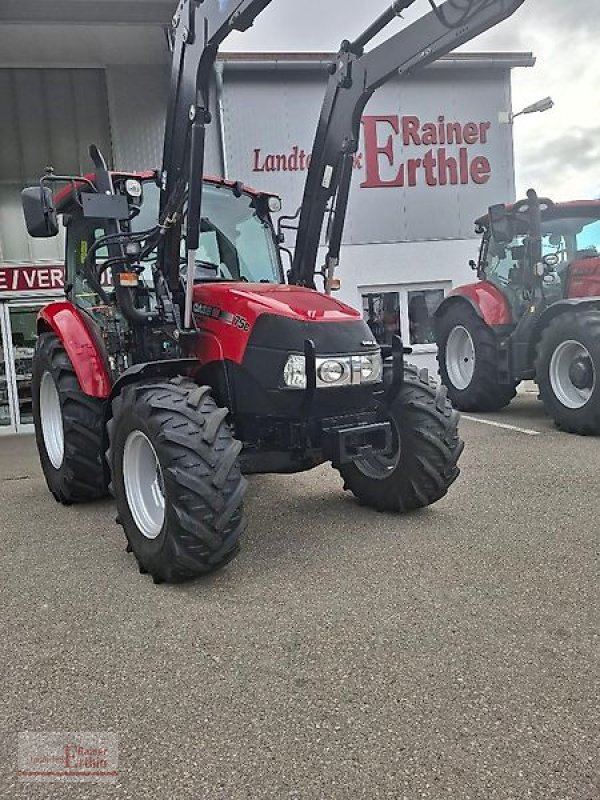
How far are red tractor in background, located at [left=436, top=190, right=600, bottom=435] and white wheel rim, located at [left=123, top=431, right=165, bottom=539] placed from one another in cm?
462

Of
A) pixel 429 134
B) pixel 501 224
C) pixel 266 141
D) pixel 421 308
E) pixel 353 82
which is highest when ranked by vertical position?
pixel 429 134

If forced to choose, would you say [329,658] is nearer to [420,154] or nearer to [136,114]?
[136,114]

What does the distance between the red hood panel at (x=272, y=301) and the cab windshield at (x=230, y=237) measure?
28 centimetres

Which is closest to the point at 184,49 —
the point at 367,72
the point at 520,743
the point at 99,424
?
the point at 367,72

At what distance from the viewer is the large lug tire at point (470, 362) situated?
8.30m

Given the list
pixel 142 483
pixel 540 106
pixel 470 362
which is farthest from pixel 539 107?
pixel 142 483

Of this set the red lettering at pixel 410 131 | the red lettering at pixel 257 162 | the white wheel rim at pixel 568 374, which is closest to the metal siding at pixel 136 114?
the red lettering at pixel 257 162

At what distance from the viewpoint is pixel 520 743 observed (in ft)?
6.62

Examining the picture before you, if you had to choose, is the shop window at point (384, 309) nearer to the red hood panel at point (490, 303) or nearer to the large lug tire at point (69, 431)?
the red hood panel at point (490, 303)

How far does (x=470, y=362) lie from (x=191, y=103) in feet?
20.4

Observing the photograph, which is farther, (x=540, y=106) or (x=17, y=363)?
(x=540, y=106)

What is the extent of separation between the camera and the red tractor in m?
3.24

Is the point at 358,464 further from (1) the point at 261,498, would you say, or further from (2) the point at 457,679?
(2) the point at 457,679

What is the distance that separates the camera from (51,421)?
5.40m
